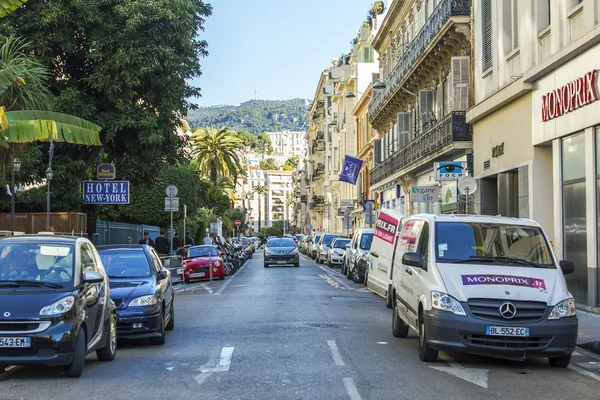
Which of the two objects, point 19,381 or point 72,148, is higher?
point 72,148

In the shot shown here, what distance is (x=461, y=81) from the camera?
29.5 metres

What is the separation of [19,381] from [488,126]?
65.3ft

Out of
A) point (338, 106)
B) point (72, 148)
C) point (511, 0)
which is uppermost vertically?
point (338, 106)

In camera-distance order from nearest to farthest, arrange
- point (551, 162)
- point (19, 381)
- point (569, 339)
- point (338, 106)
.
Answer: point (19, 381) → point (569, 339) → point (551, 162) → point (338, 106)

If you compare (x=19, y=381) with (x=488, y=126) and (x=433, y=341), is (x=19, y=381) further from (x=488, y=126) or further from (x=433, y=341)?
(x=488, y=126)

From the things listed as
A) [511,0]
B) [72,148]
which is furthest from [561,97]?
[72,148]

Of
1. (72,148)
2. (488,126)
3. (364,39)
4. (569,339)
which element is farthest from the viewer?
(364,39)

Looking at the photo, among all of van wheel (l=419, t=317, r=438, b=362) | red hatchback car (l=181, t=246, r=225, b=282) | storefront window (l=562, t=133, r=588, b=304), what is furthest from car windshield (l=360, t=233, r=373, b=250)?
van wheel (l=419, t=317, r=438, b=362)

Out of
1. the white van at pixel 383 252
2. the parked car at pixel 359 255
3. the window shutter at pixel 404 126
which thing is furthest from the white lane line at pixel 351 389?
the window shutter at pixel 404 126

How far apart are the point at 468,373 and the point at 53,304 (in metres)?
5.03

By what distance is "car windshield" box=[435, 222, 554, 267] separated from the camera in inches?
457

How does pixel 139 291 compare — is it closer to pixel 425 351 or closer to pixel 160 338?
pixel 160 338

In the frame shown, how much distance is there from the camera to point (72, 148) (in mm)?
29375

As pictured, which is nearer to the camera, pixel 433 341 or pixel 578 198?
pixel 433 341
